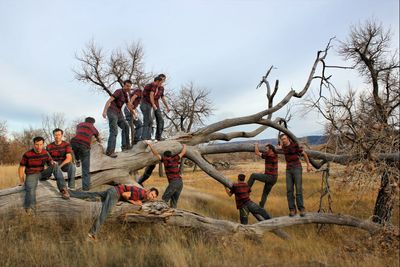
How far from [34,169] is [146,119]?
10.6ft

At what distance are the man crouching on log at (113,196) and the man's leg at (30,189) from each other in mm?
718

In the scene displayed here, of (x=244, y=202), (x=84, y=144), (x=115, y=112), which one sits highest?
(x=115, y=112)

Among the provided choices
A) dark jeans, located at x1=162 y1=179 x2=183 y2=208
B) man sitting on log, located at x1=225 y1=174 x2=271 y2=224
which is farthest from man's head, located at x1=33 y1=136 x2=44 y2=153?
man sitting on log, located at x1=225 y1=174 x2=271 y2=224

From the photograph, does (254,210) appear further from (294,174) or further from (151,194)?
(151,194)

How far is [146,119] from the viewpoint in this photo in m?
8.81

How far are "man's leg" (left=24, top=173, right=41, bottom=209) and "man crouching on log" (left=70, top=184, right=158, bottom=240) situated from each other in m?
0.72

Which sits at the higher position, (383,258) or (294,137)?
(294,137)

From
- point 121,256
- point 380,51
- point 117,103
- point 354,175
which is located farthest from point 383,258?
point 380,51

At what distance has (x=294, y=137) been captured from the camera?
923cm

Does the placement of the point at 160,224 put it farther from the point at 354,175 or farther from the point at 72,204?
the point at 354,175

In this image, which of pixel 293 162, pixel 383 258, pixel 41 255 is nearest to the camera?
pixel 41 255

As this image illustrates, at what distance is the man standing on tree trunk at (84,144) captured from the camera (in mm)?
7195

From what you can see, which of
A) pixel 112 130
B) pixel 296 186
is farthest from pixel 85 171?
pixel 296 186

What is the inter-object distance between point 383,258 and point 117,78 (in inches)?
867
